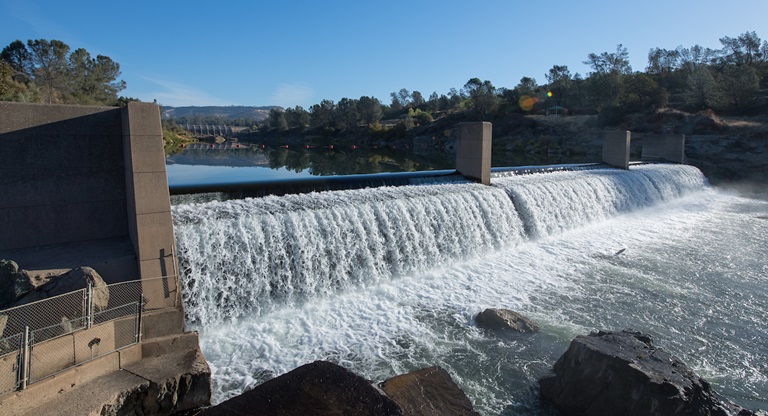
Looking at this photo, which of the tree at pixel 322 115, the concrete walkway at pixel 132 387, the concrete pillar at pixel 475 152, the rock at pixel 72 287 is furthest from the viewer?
the tree at pixel 322 115

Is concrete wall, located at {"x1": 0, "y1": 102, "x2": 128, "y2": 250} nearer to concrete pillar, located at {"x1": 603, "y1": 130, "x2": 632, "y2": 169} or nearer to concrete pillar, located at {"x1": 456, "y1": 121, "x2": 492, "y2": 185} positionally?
concrete pillar, located at {"x1": 456, "y1": 121, "x2": 492, "y2": 185}

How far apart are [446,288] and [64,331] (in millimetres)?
6841

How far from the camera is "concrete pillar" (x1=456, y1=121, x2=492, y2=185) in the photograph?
50.8 ft

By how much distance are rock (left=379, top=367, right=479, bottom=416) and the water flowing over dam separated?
12.0 ft

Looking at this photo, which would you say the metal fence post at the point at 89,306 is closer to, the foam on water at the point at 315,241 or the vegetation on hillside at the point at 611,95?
the foam on water at the point at 315,241

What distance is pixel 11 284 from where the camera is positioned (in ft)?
19.3

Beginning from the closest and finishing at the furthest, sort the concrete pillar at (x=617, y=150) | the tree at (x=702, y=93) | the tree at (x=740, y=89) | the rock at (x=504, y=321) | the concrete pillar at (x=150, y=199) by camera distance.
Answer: the concrete pillar at (x=150, y=199) < the rock at (x=504, y=321) < the concrete pillar at (x=617, y=150) < the tree at (x=740, y=89) < the tree at (x=702, y=93)

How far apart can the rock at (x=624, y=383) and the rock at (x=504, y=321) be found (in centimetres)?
164

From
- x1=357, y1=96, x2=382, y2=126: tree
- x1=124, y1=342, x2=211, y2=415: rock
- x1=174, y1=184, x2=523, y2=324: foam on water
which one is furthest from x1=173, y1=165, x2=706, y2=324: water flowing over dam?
x1=357, y1=96, x2=382, y2=126: tree

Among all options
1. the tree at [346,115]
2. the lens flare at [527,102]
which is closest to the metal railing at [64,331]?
the lens flare at [527,102]

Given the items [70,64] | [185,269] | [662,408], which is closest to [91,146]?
[185,269]

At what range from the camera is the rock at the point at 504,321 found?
784 centimetres

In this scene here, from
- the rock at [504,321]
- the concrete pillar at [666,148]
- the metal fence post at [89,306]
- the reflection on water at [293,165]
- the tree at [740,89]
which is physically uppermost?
the tree at [740,89]

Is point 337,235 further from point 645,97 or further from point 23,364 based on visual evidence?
point 645,97
